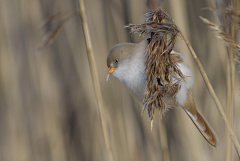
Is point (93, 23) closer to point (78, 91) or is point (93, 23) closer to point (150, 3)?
point (78, 91)

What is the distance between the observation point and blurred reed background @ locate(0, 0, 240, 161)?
47.2 inches

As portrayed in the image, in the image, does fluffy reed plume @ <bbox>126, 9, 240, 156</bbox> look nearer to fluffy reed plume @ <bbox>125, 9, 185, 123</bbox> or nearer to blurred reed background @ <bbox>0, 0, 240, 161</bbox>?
fluffy reed plume @ <bbox>125, 9, 185, 123</bbox>

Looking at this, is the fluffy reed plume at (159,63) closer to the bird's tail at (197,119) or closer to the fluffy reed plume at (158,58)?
the fluffy reed plume at (158,58)

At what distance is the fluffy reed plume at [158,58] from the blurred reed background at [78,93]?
65 cm

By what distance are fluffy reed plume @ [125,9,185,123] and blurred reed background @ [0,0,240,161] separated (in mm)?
645

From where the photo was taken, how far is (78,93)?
130 centimetres

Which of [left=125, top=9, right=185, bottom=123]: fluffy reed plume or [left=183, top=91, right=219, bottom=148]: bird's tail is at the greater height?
[left=125, top=9, right=185, bottom=123]: fluffy reed plume

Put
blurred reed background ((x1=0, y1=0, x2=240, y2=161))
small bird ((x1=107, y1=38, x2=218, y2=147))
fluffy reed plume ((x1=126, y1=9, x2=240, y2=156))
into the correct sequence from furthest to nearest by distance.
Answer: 1. blurred reed background ((x1=0, y1=0, x2=240, y2=161))
2. small bird ((x1=107, y1=38, x2=218, y2=147))
3. fluffy reed plume ((x1=126, y1=9, x2=240, y2=156))

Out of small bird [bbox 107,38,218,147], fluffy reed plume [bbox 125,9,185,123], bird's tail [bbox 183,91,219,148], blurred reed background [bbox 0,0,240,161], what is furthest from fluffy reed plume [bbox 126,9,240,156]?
blurred reed background [bbox 0,0,240,161]

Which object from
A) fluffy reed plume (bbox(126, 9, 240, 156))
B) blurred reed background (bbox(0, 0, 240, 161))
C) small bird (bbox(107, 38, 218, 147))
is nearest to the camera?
fluffy reed plume (bbox(126, 9, 240, 156))

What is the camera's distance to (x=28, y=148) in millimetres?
1262

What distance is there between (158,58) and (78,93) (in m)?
0.86

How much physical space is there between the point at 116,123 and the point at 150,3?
0.73 m

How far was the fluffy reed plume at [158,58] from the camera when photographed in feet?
1.58
